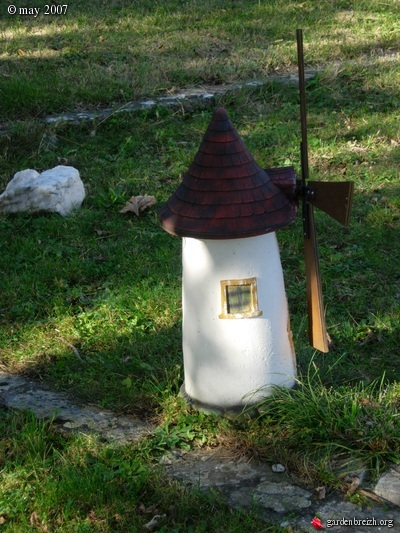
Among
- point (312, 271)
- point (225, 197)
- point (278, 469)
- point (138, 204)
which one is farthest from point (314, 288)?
point (138, 204)

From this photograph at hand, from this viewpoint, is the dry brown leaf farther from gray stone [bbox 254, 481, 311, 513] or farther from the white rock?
gray stone [bbox 254, 481, 311, 513]

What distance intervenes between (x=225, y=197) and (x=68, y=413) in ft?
4.84

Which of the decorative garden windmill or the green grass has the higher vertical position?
the green grass

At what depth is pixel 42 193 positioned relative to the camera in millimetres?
6785

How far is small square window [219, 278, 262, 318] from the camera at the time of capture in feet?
13.4

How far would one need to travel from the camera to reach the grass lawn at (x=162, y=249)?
12.9 feet

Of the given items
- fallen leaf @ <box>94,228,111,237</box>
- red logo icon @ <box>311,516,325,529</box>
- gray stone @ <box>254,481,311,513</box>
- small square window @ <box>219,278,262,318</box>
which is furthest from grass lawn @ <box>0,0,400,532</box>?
small square window @ <box>219,278,262,318</box>

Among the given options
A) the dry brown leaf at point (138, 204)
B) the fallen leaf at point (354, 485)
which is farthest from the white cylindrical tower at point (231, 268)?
the dry brown leaf at point (138, 204)

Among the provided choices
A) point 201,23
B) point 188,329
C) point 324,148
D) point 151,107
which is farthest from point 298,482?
point 201,23

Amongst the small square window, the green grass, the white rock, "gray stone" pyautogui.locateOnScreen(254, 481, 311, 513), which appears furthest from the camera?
the green grass

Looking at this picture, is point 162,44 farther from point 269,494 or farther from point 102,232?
point 269,494

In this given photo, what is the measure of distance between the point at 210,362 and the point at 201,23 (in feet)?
26.0

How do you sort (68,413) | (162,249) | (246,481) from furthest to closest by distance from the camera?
1. (162,249)
2. (68,413)
3. (246,481)

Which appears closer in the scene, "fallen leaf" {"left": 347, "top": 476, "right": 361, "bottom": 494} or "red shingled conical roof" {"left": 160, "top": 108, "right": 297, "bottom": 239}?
"fallen leaf" {"left": 347, "top": 476, "right": 361, "bottom": 494}
